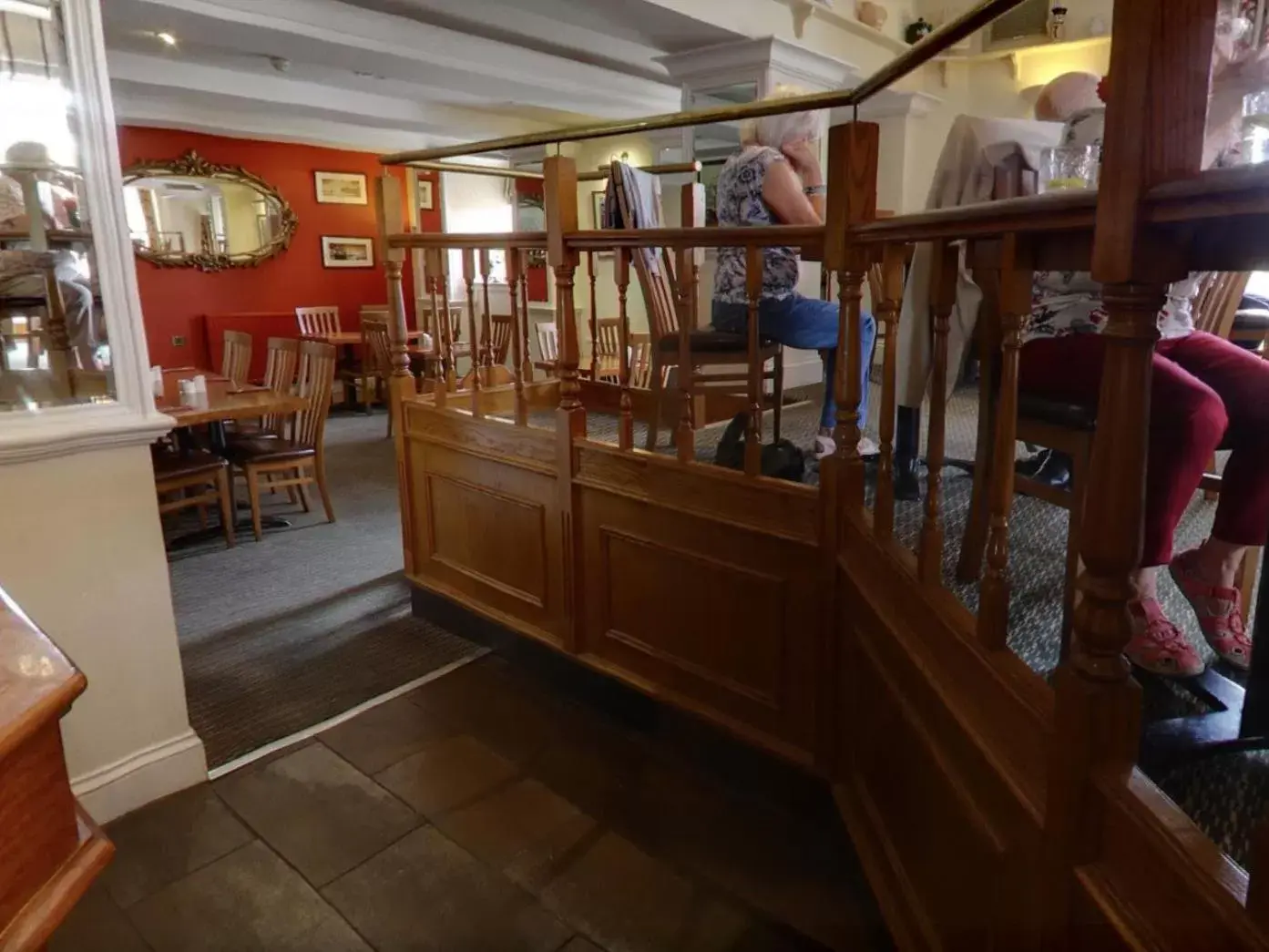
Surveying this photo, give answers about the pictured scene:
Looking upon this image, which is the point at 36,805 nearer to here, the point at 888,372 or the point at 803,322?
the point at 888,372

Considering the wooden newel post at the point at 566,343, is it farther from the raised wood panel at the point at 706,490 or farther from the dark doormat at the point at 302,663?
the dark doormat at the point at 302,663

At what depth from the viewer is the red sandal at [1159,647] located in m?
1.70

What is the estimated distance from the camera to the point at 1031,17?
6.24m

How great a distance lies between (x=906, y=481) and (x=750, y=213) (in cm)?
103

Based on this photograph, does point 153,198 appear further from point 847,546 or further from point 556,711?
point 847,546

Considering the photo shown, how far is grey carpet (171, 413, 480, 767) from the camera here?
2.49 meters

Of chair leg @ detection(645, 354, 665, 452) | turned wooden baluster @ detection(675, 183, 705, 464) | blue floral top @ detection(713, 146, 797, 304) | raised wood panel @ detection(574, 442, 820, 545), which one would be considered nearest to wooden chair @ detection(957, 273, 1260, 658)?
raised wood panel @ detection(574, 442, 820, 545)

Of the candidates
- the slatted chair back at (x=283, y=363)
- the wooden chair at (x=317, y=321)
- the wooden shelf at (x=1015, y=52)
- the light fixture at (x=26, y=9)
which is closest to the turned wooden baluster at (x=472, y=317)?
the light fixture at (x=26, y=9)

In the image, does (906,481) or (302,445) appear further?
(302,445)

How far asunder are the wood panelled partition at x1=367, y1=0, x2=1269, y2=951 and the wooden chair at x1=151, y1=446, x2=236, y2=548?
4.35 feet

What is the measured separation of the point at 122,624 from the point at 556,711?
3.67 feet

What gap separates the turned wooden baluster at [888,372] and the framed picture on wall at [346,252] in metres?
7.82

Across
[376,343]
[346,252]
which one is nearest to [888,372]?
[376,343]

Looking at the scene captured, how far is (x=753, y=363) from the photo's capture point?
1.78 meters
